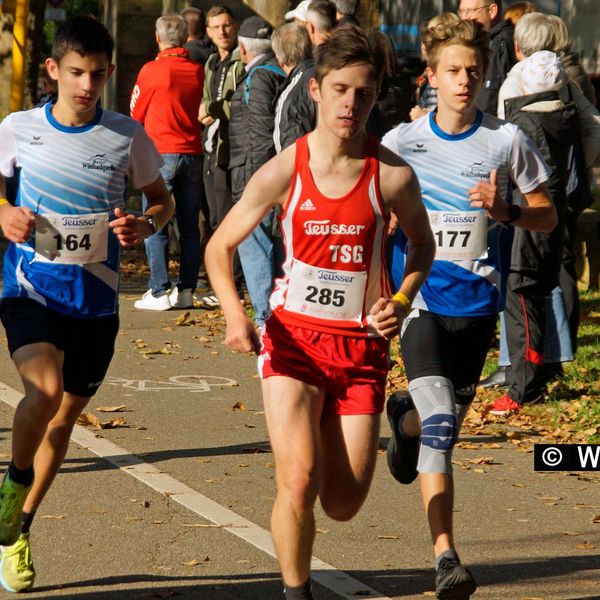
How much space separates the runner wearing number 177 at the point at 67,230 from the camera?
230 inches

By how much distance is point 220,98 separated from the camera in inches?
498

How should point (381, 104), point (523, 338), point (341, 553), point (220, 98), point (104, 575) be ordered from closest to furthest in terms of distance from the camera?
1. point (104, 575)
2. point (341, 553)
3. point (523, 338)
4. point (381, 104)
5. point (220, 98)

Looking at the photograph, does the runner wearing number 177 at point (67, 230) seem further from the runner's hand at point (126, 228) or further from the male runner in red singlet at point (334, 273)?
the male runner in red singlet at point (334, 273)

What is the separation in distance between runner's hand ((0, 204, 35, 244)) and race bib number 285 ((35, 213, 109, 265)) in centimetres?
15

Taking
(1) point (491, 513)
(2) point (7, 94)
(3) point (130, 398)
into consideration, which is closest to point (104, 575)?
(1) point (491, 513)

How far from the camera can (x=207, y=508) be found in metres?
6.88

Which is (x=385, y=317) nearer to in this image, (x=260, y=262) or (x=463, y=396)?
(x=463, y=396)

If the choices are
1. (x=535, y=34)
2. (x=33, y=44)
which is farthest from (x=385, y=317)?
(x=33, y=44)

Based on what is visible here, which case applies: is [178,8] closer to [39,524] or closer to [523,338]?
[523,338]

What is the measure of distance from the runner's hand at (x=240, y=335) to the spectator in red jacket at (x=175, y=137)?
875 centimetres

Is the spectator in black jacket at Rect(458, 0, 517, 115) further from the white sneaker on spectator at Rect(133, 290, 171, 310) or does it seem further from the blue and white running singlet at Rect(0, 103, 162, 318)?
the blue and white running singlet at Rect(0, 103, 162, 318)

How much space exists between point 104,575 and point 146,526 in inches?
29.6

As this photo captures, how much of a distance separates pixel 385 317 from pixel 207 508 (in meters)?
2.21

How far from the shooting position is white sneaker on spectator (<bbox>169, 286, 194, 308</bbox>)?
13.7 metres
